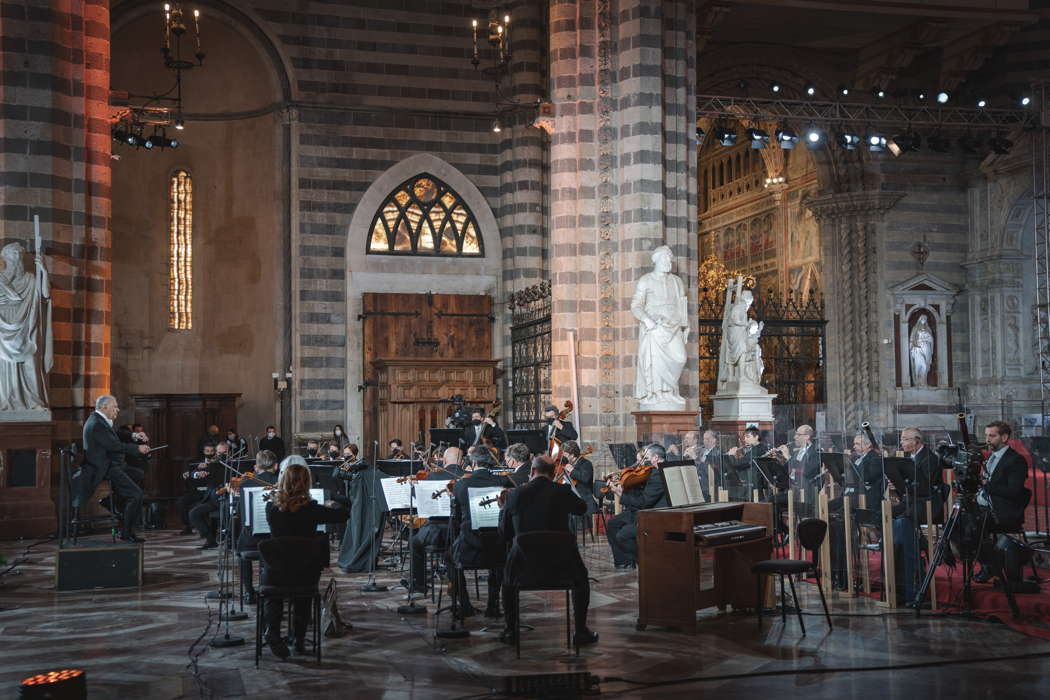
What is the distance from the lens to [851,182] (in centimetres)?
2595

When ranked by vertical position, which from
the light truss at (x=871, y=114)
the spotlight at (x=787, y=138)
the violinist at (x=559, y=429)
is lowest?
the violinist at (x=559, y=429)

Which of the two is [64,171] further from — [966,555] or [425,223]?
[966,555]

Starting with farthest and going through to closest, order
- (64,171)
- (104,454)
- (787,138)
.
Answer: (787,138), (64,171), (104,454)

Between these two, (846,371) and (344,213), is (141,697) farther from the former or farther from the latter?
(846,371)

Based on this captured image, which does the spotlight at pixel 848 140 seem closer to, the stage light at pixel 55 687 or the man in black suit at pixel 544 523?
the man in black suit at pixel 544 523

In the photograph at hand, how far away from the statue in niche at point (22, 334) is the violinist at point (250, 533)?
6.83 metres

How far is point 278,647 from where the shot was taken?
8258 mm

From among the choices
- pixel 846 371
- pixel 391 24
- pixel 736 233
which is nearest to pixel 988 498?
pixel 846 371

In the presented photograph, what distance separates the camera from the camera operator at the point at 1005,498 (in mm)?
9914

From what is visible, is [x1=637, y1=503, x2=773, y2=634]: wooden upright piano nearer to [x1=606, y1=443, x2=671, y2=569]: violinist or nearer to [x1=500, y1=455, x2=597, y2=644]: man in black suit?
[x1=500, y1=455, x2=597, y2=644]: man in black suit

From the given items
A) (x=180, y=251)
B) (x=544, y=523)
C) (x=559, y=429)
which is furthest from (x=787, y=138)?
(x=544, y=523)

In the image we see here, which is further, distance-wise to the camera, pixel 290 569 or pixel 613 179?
pixel 613 179

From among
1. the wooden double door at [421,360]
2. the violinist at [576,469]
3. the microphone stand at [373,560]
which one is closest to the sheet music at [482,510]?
the microphone stand at [373,560]

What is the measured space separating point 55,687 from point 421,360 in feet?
58.5
